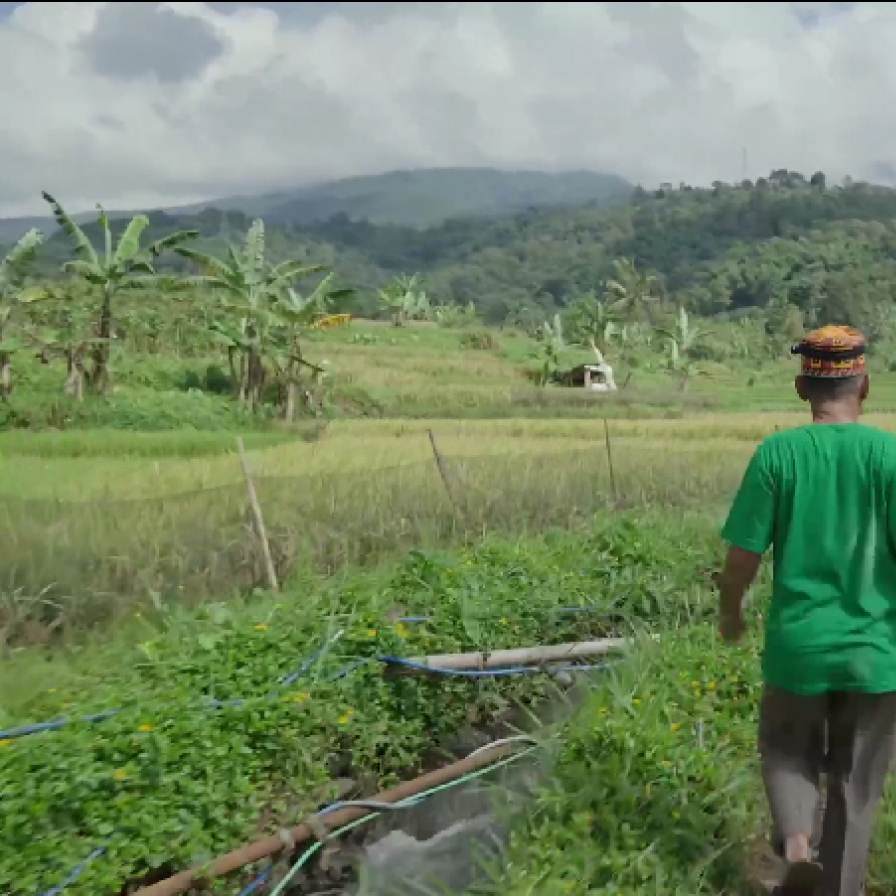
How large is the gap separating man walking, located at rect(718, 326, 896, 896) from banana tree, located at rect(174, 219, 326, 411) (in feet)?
33.6

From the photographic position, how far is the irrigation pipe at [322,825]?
9.25 ft

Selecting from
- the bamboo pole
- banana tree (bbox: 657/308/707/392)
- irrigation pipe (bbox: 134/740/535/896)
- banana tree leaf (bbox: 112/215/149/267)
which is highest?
banana tree leaf (bbox: 112/215/149/267)

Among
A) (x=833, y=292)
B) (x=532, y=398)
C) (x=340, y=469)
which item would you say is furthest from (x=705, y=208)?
(x=340, y=469)

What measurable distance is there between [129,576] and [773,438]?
3.51m

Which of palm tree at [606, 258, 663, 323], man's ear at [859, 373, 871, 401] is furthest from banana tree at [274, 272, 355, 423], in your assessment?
palm tree at [606, 258, 663, 323]

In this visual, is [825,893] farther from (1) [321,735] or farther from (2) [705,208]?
(2) [705,208]

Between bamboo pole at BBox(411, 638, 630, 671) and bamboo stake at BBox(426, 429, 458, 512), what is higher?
bamboo stake at BBox(426, 429, 458, 512)

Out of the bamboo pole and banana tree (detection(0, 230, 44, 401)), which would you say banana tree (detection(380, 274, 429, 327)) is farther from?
the bamboo pole

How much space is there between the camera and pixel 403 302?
3028 cm

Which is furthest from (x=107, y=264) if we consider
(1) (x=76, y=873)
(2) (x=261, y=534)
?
(1) (x=76, y=873)

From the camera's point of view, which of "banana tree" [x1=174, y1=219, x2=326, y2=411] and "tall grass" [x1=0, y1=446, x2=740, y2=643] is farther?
"banana tree" [x1=174, y1=219, x2=326, y2=411]

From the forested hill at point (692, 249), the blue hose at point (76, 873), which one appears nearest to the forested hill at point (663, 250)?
the forested hill at point (692, 249)

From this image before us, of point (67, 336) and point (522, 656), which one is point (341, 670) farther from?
point (67, 336)

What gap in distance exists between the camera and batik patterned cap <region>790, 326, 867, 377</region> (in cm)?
220
